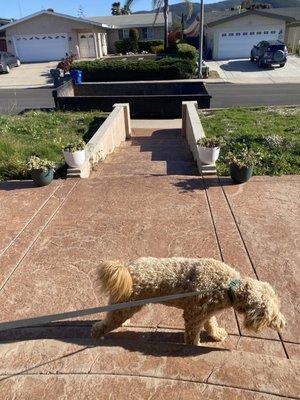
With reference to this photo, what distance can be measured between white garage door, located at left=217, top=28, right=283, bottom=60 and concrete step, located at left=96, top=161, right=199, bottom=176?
28.5 m

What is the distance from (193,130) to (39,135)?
534cm

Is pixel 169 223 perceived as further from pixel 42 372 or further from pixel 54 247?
pixel 42 372

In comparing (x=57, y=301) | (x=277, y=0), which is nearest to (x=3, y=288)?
→ (x=57, y=301)

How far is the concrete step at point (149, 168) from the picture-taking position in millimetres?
8641

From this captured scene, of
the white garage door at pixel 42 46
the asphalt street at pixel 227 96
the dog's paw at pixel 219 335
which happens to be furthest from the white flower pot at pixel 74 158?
the white garage door at pixel 42 46

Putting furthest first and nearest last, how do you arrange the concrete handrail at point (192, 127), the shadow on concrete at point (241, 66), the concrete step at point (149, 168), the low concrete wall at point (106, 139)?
the shadow on concrete at point (241, 66)
the concrete handrail at point (192, 127)
the concrete step at point (149, 168)
the low concrete wall at point (106, 139)

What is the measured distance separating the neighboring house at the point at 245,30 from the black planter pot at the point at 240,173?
29.8 m

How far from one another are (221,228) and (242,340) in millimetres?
2456

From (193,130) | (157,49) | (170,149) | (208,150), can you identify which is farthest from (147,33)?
(208,150)

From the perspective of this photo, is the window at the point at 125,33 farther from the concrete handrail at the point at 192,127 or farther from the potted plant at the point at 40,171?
the potted plant at the point at 40,171

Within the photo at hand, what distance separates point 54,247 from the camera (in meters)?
5.61

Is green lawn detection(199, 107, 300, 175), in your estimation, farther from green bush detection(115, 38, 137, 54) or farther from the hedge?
green bush detection(115, 38, 137, 54)

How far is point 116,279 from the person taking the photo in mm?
3201

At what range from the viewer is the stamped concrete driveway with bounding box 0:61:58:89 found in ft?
83.4
